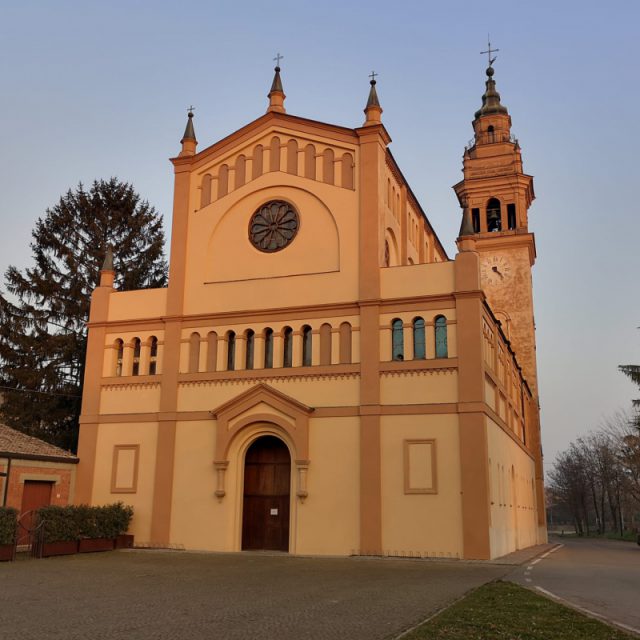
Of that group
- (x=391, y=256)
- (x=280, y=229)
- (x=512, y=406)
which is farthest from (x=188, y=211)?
(x=512, y=406)

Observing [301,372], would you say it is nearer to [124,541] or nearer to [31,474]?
[124,541]

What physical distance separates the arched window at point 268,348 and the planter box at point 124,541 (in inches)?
311

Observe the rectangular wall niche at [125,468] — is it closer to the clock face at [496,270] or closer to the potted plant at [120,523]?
the potted plant at [120,523]

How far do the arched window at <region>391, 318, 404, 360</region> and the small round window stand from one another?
18.7 feet

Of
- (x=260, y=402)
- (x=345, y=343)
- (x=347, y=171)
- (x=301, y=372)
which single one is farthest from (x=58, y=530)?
(x=347, y=171)

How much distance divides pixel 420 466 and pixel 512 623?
45.0 ft

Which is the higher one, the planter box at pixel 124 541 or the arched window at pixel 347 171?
the arched window at pixel 347 171

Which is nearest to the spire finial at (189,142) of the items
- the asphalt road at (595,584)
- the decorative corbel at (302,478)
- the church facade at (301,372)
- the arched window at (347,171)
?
the church facade at (301,372)

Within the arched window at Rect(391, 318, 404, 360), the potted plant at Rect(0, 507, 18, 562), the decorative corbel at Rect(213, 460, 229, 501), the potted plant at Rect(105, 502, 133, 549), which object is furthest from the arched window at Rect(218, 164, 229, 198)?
the potted plant at Rect(0, 507, 18, 562)

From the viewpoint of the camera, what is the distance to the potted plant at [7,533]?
2028 centimetres

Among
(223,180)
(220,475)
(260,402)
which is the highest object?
(223,180)

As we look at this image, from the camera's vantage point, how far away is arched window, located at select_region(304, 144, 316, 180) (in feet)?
94.4

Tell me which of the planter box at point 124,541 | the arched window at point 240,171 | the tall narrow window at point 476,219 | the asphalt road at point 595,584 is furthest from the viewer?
the tall narrow window at point 476,219

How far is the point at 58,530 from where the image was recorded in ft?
74.0
